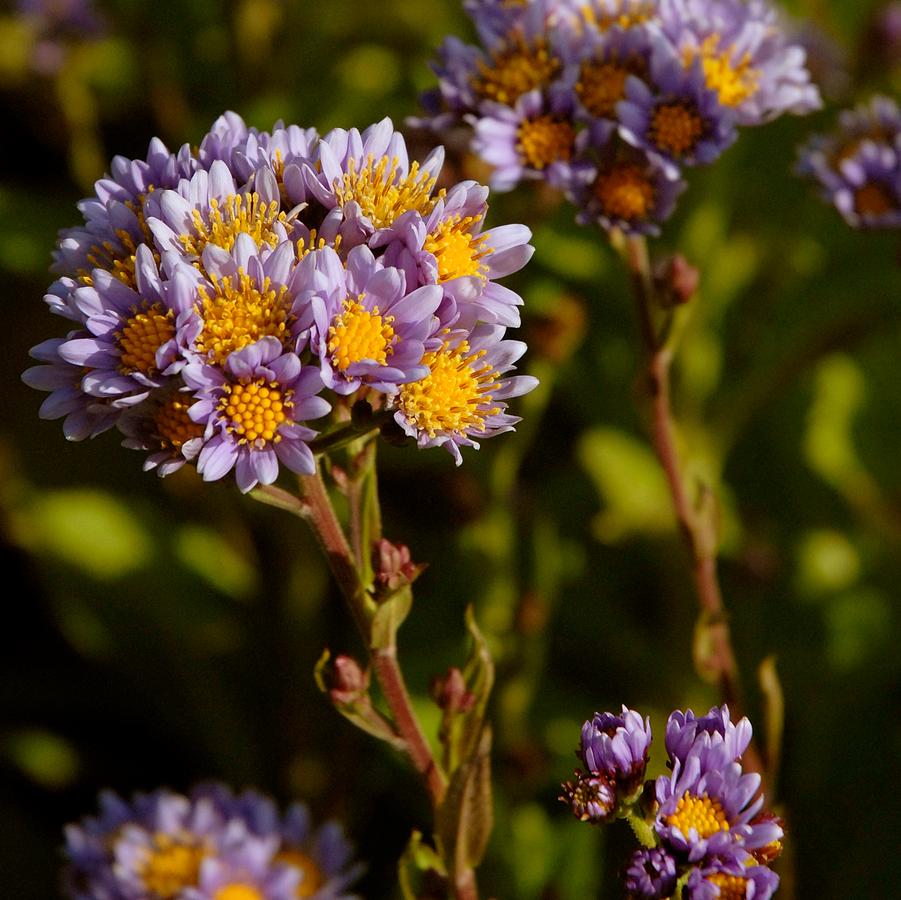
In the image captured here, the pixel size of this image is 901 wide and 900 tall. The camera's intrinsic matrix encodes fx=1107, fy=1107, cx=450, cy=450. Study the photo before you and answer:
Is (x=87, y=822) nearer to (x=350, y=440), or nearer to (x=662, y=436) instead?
(x=350, y=440)

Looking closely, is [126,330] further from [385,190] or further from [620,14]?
[620,14]

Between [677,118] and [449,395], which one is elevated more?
[677,118]

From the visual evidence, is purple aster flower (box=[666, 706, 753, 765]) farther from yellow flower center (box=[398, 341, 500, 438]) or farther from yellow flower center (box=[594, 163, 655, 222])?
yellow flower center (box=[594, 163, 655, 222])

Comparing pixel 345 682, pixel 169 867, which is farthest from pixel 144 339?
pixel 169 867

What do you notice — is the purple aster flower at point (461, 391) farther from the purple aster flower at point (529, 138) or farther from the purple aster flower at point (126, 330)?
the purple aster flower at point (529, 138)

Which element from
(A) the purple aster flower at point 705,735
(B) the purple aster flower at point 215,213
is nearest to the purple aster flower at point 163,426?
(B) the purple aster flower at point 215,213
